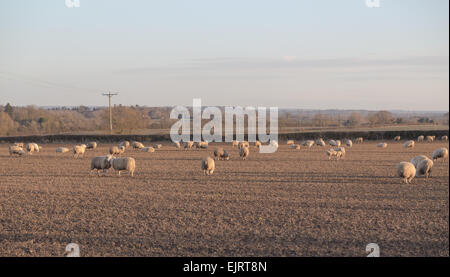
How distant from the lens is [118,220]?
1227 cm

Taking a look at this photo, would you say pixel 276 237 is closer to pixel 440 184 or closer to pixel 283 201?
pixel 283 201

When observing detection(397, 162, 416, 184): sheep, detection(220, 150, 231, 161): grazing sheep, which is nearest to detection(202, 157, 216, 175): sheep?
detection(220, 150, 231, 161): grazing sheep

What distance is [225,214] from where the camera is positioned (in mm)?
12953

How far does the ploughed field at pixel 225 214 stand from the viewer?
9.72 metres

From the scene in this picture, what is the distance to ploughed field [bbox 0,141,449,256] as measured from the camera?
9719 mm

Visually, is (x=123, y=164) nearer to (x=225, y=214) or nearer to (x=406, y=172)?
(x=225, y=214)

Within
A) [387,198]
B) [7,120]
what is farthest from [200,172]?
[7,120]

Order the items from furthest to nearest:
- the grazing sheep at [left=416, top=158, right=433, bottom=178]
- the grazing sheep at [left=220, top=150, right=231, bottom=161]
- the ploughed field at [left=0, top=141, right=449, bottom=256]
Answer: the grazing sheep at [left=220, top=150, right=231, bottom=161] → the grazing sheep at [left=416, top=158, right=433, bottom=178] → the ploughed field at [left=0, top=141, right=449, bottom=256]

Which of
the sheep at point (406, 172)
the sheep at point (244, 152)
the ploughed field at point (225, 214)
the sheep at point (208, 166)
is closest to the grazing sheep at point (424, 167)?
the ploughed field at point (225, 214)

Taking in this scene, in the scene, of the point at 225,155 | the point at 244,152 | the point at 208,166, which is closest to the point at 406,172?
the point at 208,166

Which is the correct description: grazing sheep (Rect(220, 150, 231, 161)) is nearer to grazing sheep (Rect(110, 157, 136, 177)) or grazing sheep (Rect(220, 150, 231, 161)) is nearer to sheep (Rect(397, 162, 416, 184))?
grazing sheep (Rect(110, 157, 136, 177))

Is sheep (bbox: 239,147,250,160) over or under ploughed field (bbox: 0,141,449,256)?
over
